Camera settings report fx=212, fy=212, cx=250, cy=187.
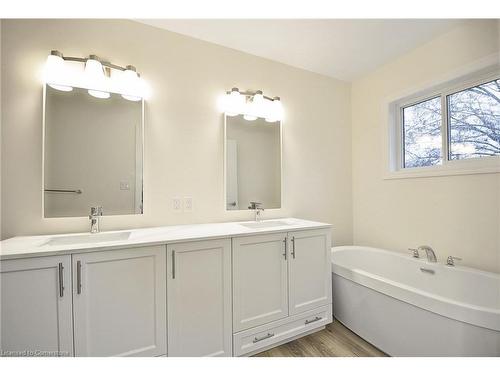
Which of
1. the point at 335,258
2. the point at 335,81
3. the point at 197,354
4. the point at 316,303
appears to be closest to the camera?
the point at 197,354

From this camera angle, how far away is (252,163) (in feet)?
6.47

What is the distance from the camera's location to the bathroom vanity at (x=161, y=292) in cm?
95

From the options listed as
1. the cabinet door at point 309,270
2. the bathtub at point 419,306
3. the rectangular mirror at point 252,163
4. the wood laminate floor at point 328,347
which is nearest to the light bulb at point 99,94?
the rectangular mirror at point 252,163

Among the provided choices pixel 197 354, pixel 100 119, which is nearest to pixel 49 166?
pixel 100 119

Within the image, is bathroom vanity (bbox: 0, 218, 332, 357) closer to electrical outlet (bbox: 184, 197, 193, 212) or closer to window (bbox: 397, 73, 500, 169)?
electrical outlet (bbox: 184, 197, 193, 212)

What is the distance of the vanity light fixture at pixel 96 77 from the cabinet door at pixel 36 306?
110cm

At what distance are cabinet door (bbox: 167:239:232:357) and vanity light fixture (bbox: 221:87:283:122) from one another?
1.17 metres

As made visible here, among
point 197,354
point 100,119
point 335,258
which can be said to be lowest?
point 197,354

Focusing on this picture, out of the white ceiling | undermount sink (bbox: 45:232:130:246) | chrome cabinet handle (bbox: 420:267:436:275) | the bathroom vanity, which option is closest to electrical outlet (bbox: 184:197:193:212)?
the bathroom vanity

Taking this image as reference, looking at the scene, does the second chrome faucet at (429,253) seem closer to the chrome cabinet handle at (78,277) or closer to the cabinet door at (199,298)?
the cabinet door at (199,298)

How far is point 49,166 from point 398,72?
9.67ft
